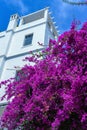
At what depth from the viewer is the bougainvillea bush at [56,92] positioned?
649cm

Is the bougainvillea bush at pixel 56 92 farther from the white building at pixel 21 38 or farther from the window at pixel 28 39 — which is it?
the window at pixel 28 39

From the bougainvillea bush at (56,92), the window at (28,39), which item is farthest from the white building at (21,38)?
the bougainvillea bush at (56,92)

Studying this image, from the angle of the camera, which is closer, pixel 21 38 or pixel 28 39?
pixel 28 39

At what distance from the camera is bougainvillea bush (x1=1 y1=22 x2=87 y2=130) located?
649cm

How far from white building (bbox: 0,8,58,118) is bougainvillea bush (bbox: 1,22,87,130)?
6.70 m

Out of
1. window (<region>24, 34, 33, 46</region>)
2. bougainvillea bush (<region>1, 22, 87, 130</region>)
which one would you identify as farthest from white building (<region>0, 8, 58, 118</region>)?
bougainvillea bush (<region>1, 22, 87, 130</region>)

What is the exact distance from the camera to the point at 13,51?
16297 millimetres

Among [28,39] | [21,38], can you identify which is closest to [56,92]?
[28,39]

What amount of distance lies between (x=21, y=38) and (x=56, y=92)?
10359mm

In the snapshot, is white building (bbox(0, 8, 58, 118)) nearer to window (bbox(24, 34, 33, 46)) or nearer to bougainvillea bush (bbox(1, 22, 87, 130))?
window (bbox(24, 34, 33, 46))

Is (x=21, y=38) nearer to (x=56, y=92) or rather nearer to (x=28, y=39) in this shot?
(x=28, y=39)

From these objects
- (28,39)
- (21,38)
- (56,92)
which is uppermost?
(21,38)

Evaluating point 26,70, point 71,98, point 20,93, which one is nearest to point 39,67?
point 26,70

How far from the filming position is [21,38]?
16.9m
